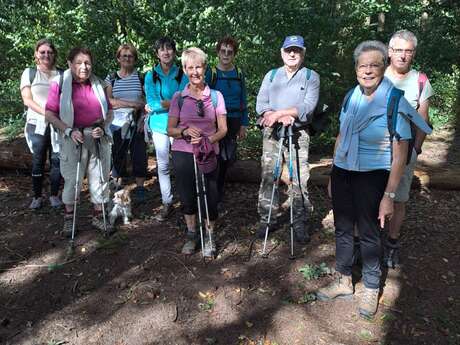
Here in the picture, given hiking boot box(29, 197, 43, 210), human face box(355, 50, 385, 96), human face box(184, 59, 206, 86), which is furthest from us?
hiking boot box(29, 197, 43, 210)

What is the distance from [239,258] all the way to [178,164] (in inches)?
51.1

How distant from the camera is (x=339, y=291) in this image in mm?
4004

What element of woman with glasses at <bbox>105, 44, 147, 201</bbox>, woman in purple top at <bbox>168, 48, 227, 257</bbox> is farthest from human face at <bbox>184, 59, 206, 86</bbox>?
woman with glasses at <bbox>105, 44, 147, 201</bbox>

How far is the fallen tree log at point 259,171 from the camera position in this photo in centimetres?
676

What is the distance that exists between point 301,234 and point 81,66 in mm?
3189

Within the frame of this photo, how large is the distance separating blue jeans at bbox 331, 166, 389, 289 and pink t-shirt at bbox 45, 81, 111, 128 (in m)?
2.85

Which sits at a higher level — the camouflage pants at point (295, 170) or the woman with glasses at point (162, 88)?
the woman with glasses at point (162, 88)

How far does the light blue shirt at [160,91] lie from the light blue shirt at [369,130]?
7.91 ft

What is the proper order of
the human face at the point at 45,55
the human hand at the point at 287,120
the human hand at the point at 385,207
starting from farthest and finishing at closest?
1. the human face at the point at 45,55
2. the human hand at the point at 287,120
3. the human hand at the point at 385,207

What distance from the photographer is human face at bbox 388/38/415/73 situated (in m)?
3.73

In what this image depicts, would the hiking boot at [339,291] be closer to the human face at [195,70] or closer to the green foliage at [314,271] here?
the green foliage at [314,271]

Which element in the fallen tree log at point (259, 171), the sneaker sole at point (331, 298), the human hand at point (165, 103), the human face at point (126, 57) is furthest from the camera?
the fallen tree log at point (259, 171)

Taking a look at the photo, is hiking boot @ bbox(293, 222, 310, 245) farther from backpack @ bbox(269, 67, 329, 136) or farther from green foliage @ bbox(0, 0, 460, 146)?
green foliage @ bbox(0, 0, 460, 146)

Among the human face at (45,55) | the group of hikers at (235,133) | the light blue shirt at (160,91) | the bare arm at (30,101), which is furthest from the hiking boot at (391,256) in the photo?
the human face at (45,55)
